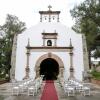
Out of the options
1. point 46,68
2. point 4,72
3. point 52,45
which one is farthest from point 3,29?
point 52,45

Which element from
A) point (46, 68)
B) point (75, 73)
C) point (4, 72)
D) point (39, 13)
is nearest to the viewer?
point (75, 73)

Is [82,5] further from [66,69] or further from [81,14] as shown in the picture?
[66,69]

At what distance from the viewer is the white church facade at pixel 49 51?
99.9ft

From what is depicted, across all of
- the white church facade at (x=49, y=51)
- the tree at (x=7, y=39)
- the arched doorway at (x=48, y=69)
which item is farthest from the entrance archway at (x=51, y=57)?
the tree at (x=7, y=39)

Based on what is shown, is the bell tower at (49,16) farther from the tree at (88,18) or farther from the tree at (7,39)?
the tree at (7,39)

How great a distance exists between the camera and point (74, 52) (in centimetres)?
3091

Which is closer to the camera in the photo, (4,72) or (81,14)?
(81,14)

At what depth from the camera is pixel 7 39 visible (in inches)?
1768

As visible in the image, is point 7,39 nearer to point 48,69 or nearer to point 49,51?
point 48,69

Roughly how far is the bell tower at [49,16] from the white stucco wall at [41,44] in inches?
62.9

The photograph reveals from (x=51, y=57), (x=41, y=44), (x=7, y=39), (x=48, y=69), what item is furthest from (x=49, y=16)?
(x=7, y=39)

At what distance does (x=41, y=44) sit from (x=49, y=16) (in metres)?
4.67

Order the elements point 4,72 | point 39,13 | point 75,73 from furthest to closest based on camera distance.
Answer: point 4,72 → point 39,13 → point 75,73

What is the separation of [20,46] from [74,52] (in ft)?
22.0
